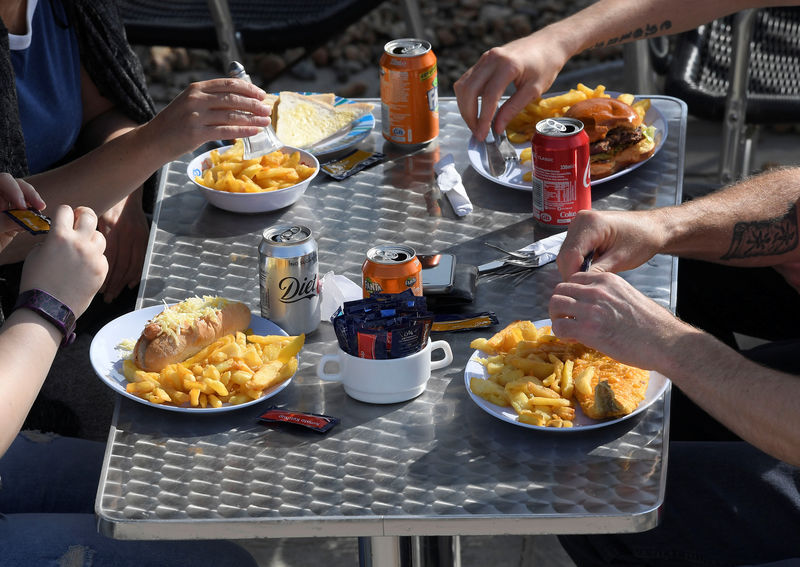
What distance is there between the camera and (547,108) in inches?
93.0

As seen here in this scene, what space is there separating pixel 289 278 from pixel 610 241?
0.60 meters

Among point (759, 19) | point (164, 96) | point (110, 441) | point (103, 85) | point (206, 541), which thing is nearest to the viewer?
point (110, 441)

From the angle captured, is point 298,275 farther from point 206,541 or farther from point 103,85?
point 103,85

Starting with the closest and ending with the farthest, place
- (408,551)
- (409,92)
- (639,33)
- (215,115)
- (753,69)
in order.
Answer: (408,551), (215,115), (409,92), (639,33), (753,69)

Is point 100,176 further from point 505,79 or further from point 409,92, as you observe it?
point 505,79

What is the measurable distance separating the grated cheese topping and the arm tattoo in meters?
1.04

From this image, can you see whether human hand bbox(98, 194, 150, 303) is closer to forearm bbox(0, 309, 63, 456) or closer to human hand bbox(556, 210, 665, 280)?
forearm bbox(0, 309, 63, 456)

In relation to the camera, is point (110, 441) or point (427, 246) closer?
point (110, 441)

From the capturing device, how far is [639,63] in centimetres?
370

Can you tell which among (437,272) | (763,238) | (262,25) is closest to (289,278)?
(437,272)

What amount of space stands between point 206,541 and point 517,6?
4.48 meters

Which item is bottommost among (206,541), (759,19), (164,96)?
(164,96)

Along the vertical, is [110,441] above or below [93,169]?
below

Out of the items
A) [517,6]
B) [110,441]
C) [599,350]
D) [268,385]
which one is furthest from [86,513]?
[517,6]
